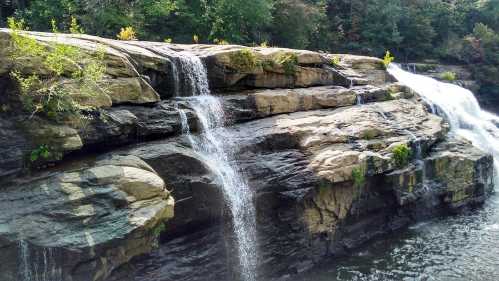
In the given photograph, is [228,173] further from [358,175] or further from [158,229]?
[358,175]

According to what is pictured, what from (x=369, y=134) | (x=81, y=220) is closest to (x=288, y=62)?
(x=369, y=134)

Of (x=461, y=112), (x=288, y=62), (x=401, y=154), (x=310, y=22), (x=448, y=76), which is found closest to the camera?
(x=401, y=154)

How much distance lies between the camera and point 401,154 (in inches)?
518

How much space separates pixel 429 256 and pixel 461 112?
9856mm

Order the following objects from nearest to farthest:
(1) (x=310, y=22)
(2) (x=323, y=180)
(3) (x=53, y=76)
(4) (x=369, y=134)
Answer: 1. (3) (x=53, y=76)
2. (2) (x=323, y=180)
3. (4) (x=369, y=134)
4. (1) (x=310, y=22)

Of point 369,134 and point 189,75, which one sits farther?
point 369,134

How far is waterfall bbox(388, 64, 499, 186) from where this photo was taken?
18.2 meters

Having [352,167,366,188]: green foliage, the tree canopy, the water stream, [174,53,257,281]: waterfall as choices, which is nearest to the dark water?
the water stream

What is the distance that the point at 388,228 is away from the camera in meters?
13.6

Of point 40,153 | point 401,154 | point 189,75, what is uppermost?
point 189,75

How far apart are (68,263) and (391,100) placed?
1278cm

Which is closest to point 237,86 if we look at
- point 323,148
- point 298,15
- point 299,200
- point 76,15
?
point 323,148

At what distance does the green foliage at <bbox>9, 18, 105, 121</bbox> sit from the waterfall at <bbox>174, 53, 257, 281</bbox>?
2.56 metres

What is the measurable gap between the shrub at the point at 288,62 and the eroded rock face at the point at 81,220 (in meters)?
6.91
